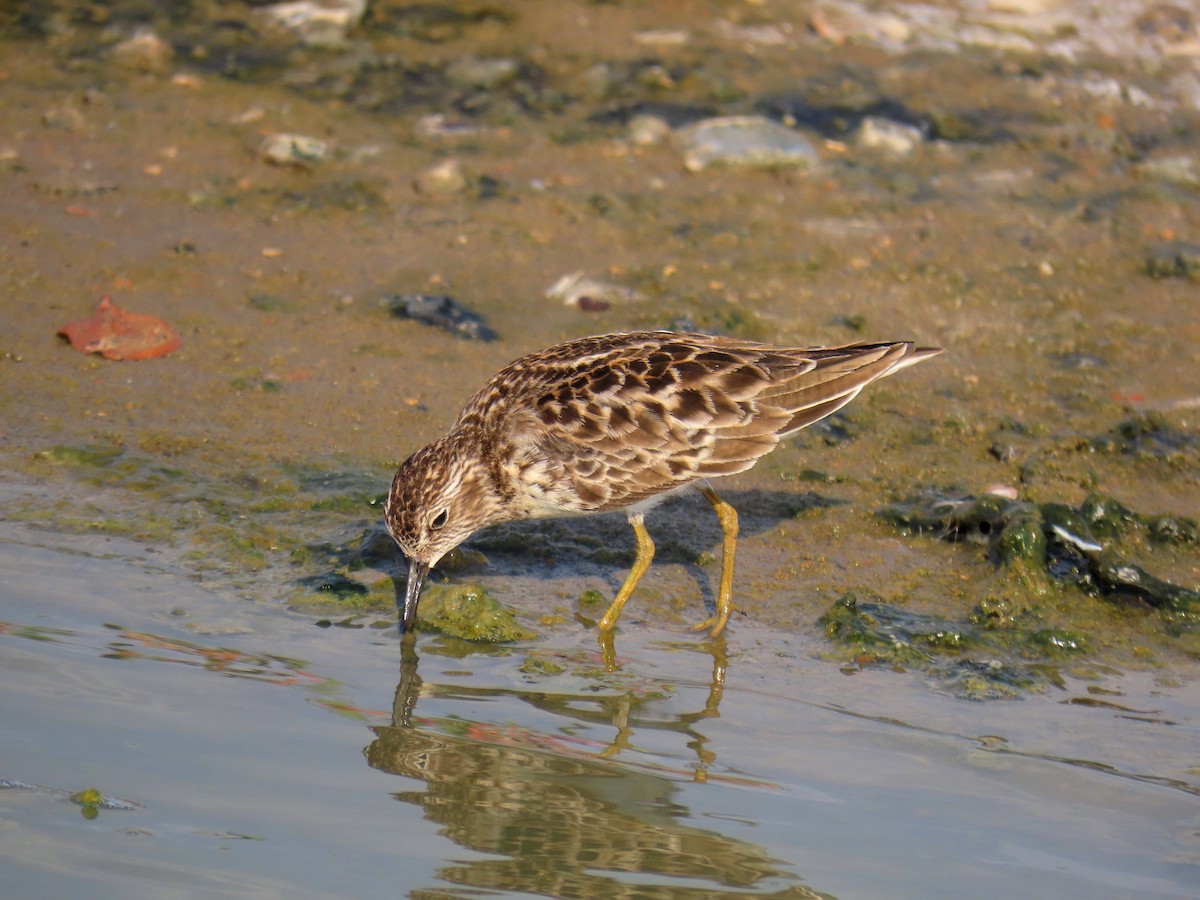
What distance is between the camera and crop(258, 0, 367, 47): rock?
13188 millimetres

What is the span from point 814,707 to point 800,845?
4.08 feet

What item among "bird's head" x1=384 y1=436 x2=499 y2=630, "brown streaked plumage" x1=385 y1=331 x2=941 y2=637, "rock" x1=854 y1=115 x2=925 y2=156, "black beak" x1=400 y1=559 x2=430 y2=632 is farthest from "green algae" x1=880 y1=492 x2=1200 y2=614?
"rock" x1=854 y1=115 x2=925 y2=156

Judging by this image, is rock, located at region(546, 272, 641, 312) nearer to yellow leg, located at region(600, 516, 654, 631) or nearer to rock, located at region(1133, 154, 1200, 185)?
yellow leg, located at region(600, 516, 654, 631)

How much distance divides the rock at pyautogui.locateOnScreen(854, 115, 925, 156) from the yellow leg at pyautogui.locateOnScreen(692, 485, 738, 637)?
561 cm

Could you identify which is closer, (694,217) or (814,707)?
(814,707)

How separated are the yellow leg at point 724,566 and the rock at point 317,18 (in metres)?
7.18

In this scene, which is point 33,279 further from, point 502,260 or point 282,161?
point 502,260

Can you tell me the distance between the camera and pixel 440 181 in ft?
37.9

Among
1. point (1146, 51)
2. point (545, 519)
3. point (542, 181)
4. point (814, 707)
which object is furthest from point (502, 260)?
point (1146, 51)

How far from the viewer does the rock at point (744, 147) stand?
39.7ft

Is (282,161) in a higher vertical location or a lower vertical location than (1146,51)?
lower

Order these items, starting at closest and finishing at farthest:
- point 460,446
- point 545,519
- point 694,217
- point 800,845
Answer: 1. point 800,845
2. point 460,446
3. point 545,519
4. point 694,217

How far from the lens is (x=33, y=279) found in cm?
1003

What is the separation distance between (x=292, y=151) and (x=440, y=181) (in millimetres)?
1189
